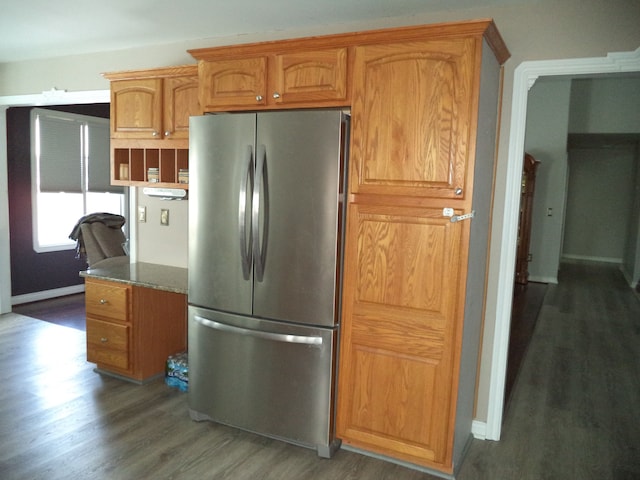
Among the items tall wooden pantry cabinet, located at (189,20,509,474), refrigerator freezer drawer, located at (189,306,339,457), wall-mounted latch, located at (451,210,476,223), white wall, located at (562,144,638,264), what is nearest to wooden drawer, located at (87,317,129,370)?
refrigerator freezer drawer, located at (189,306,339,457)

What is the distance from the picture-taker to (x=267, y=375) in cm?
258

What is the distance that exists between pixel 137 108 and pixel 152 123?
185mm

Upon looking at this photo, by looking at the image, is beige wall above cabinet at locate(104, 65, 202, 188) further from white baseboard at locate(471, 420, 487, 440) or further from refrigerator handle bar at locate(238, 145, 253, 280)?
white baseboard at locate(471, 420, 487, 440)

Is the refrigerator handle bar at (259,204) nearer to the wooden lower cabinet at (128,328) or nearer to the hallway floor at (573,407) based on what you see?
the wooden lower cabinet at (128,328)

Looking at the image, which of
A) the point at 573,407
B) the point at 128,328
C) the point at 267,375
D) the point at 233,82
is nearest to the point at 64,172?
the point at 128,328

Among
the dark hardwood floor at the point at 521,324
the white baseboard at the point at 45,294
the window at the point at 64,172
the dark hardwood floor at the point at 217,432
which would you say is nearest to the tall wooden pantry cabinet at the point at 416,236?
the dark hardwood floor at the point at 217,432

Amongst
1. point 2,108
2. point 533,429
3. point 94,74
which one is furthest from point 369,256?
point 2,108

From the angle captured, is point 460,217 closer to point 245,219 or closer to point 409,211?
point 409,211

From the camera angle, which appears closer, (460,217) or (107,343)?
(460,217)

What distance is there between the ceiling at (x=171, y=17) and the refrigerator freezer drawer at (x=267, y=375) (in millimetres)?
1829

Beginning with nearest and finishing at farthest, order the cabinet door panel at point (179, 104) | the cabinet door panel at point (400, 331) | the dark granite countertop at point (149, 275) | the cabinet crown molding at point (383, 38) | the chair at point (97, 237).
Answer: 1. the cabinet crown molding at point (383, 38)
2. the cabinet door panel at point (400, 331)
3. the dark granite countertop at point (149, 275)
4. the cabinet door panel at point (179, 104)
5. the chair at point (97, 237)

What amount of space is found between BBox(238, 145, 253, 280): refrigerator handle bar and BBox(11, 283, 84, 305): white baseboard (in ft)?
13.7

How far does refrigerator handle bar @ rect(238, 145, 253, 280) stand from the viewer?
251 centimetres

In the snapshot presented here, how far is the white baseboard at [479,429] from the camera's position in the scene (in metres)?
2.83
